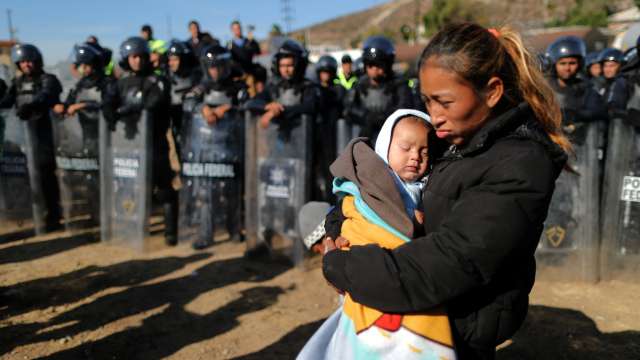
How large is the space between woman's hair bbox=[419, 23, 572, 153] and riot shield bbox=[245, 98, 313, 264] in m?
3.75

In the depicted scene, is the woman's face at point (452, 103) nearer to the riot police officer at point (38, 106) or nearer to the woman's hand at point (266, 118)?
the woman's hand at point (266, 118)

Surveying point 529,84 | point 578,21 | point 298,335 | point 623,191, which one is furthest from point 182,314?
point 578,21

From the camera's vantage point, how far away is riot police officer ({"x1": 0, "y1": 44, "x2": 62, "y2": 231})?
619cm

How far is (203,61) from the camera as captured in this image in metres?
6.09

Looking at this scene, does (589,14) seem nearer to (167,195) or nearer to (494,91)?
(167,195)

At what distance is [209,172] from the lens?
18.5 feet

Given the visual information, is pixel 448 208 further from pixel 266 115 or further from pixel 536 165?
pixel 266 115

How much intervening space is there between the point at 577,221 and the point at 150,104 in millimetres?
4356

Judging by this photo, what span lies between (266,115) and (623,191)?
3324 mm

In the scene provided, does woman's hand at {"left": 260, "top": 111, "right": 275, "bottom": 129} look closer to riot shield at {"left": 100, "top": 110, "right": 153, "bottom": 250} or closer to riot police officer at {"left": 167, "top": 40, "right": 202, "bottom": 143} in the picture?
riot shield at {"left": 100, "top": 110, "right": 153, "bottom": 250}

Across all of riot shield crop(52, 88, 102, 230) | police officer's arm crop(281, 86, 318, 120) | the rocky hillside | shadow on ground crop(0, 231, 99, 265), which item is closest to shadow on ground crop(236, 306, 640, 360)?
police officer's arm crop(281, 86, 318, 120)

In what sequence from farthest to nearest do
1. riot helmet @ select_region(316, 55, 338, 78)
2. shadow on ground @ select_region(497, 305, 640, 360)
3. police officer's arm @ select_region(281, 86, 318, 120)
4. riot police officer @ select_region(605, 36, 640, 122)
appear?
1. riot helmet @ select_region(316, 55, 338, 78)
2. police officer's arm @ select_region(281, 86, 318, 120)
3. riot police officer @ select_region(605, 36, 640, 122)
4. shadow on ground @ select_region(497, 305, 640, 360)

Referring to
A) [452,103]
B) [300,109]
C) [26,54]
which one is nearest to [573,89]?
[300,109]

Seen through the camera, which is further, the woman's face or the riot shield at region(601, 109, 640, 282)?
the riot shield at region(601, 109, 640, 282)
